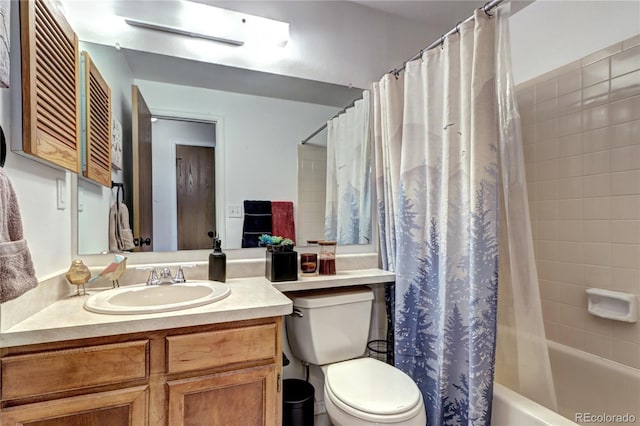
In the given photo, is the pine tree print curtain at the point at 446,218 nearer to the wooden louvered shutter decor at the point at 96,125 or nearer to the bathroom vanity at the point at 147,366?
the bathroom vanity at the point at 147,366

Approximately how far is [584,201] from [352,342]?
1.53 metres

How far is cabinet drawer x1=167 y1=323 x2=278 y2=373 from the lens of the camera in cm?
108

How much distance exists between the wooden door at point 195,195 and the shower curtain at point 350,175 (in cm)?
70

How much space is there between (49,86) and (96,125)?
40 centimetres

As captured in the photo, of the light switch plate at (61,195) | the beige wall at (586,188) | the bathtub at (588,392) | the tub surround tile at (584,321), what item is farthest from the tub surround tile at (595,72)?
the light switch plate at (61,195)

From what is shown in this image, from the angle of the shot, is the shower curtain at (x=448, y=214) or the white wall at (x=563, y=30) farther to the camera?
the white wall at (x=563, y=30)

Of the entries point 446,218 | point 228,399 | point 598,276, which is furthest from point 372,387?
point 598,276

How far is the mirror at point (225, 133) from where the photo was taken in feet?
5.14

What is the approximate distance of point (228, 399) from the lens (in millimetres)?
1140

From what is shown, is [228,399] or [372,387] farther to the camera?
[372,387]

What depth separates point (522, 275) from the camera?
130 centimetres

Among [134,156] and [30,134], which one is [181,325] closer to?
[30,134]

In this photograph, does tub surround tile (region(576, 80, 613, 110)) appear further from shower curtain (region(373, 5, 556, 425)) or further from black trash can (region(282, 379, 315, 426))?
black trash can (region(282, 379, 315, 426))

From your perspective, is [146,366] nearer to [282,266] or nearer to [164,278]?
[164,278]
